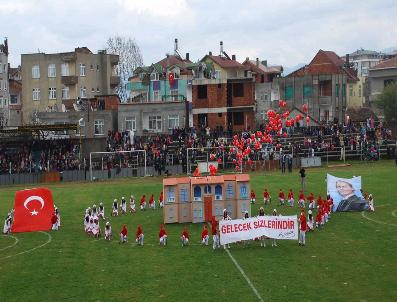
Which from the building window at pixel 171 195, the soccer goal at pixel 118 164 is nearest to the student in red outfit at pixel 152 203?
the building window at pixel 171 195

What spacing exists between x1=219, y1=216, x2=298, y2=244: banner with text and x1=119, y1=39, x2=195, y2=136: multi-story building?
5110 centimetres

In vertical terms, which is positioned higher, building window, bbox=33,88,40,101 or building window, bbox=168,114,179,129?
building window, bbox=33,88,40,101

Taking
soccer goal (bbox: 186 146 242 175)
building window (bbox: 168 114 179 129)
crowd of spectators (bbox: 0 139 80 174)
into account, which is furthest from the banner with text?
building window (bbox: 168 114 179 129)

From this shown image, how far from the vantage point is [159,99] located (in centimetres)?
9775

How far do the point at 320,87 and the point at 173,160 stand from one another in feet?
102

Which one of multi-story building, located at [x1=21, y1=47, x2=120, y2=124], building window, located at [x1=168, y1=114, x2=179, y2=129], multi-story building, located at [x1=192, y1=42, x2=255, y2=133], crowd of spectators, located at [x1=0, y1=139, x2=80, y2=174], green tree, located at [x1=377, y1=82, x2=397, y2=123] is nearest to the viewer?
crowd of spectators, located at [x1=0, y1=139, x2=80, y2=174]

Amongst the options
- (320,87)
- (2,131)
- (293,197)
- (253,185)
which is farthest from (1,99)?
(293,197)

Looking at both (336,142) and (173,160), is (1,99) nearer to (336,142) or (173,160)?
(173,160)

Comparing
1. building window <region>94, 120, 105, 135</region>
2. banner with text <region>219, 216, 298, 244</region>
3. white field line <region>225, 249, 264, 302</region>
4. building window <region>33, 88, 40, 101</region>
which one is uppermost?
building window <region>33, 88, 40, 101</region>

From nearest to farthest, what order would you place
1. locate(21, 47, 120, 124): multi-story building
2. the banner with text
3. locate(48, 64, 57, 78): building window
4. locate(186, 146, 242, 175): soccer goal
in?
the banner with text < locate(186, 146, 242, 175): soccer goal < locate(21, 47, 120, 124): multi-story building < locate(48, 64, 57, 78): building window

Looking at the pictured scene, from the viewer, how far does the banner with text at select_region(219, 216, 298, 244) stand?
34.2 m

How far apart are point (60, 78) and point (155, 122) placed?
870 inches

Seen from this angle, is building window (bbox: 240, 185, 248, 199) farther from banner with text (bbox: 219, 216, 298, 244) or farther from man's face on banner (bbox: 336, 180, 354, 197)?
banner with text (bbox: 219, 216, 298, 244)

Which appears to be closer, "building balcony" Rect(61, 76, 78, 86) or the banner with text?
the banner with text
